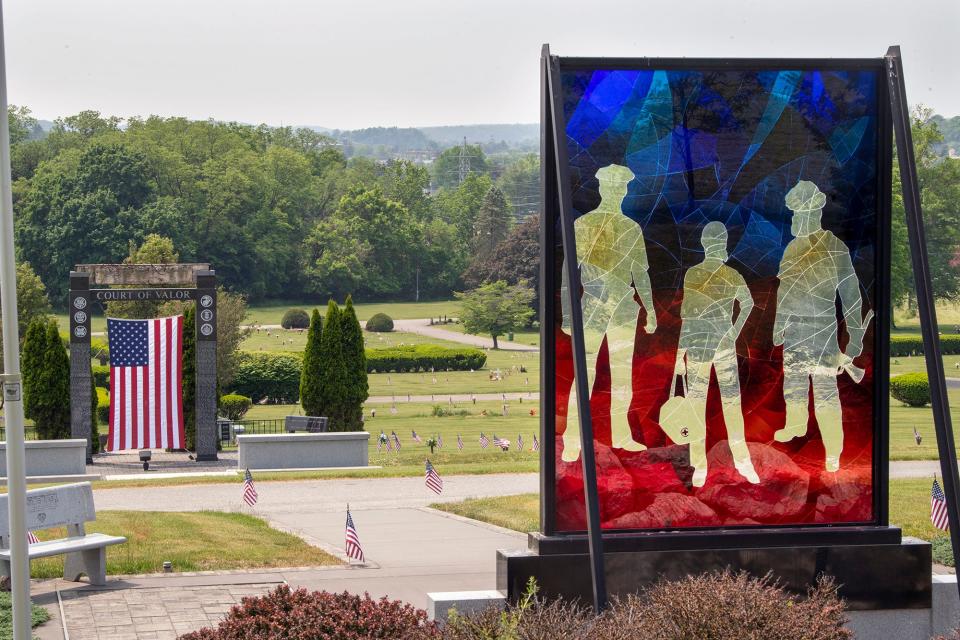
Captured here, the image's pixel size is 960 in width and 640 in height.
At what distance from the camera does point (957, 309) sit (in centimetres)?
6812

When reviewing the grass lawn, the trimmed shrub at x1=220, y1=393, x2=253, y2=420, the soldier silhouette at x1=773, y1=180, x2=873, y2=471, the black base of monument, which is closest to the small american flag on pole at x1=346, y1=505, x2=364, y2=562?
the grass lawn

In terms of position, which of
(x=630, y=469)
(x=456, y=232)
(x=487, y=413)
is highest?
(x=456, y=232)

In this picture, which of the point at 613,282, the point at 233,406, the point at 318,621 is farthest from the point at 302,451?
the point at 233,406

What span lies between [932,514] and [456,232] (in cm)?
9597

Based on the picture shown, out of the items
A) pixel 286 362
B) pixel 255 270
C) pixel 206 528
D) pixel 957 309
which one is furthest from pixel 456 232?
pixel 206 528

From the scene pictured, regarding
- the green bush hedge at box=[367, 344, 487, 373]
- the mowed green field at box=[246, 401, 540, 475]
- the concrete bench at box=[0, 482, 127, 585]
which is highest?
the concrete bench at box=[0, 482, 127, 585]

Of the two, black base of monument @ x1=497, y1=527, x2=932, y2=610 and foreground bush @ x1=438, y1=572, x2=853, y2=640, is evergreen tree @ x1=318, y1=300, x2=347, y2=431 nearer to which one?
black base of monument @ x1=497, y1=527, x2=932, y2=610

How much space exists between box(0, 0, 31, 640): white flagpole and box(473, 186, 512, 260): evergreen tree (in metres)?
98.7

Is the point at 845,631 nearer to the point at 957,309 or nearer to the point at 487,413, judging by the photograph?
the point at 487,413

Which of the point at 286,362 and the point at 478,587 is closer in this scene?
the point at 478,587

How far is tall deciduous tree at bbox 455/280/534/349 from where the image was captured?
75438 millimetres

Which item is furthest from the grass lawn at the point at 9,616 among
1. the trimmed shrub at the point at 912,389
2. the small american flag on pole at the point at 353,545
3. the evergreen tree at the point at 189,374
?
the trimmed shrub at the point at 912,389

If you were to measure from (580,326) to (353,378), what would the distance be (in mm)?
23652

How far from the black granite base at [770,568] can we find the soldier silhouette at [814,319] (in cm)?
80
